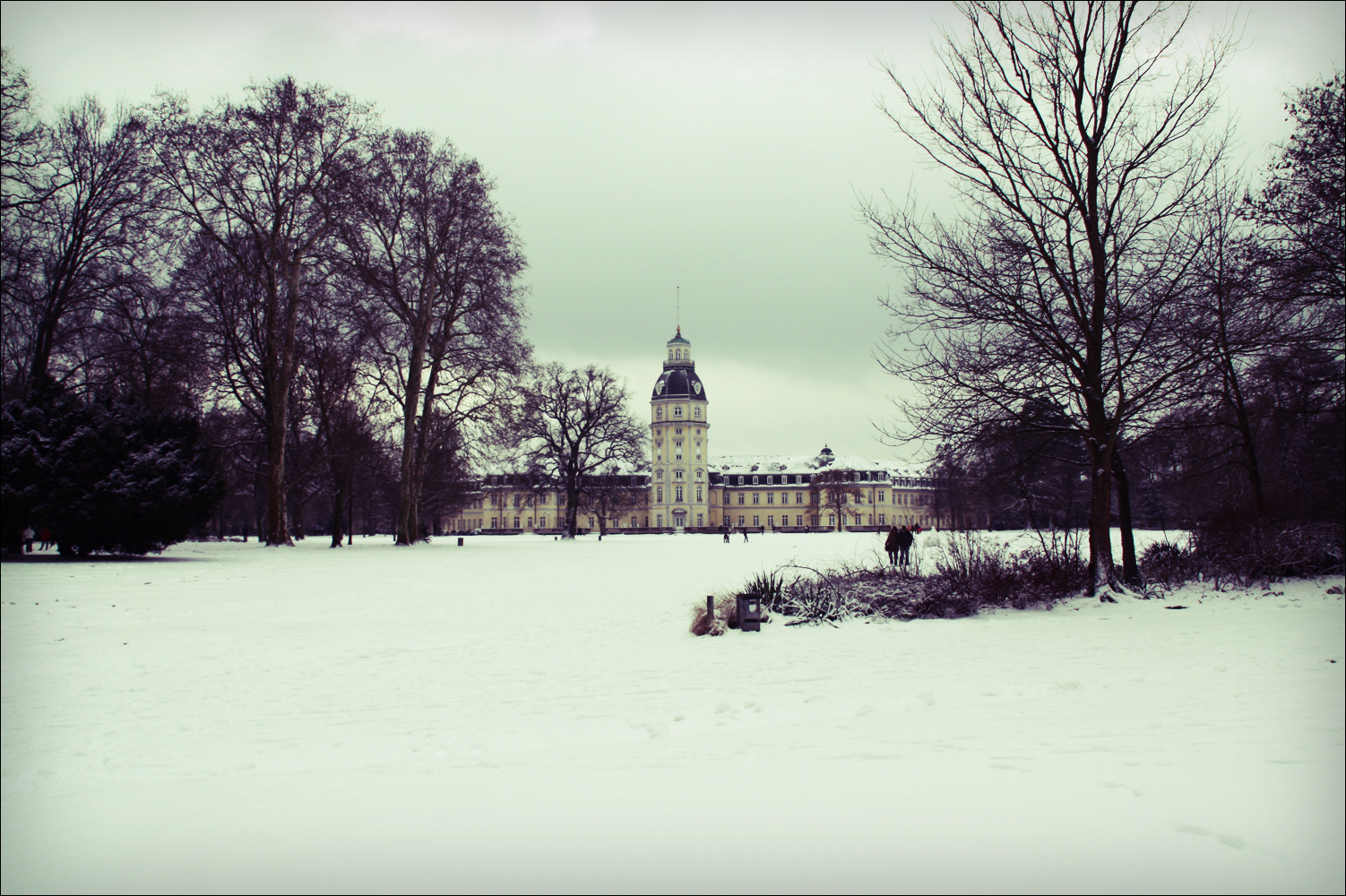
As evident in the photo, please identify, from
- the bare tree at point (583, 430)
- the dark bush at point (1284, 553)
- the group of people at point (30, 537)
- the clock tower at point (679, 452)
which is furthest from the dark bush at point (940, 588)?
the clock tower at point (679, 452)

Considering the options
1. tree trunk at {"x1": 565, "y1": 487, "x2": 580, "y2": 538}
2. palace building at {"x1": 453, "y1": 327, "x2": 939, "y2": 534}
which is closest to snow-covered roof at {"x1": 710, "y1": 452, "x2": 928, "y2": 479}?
palace building at {"x1": 453, "y1": 327, "x2": 939, "y2": 534}

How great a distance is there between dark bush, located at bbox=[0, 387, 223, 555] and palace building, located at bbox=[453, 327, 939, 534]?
9847 centimetres

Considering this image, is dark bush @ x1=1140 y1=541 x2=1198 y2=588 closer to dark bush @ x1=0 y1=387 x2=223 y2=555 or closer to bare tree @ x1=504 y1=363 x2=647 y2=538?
dark bush @ x1=0 y1=387 x2=223 y2=555

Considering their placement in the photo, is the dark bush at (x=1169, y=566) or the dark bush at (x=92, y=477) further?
the dark bush at (x=92, y=477)

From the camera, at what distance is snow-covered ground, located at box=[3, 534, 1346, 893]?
3645 mm

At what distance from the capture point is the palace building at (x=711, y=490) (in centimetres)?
12606

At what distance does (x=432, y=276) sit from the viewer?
104ft

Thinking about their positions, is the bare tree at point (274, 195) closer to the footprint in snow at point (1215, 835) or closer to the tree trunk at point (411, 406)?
the tree trunk at point (411, 406)

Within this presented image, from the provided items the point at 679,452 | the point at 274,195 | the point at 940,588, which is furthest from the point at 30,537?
the point at 679,452

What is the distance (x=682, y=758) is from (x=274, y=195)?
28.4m

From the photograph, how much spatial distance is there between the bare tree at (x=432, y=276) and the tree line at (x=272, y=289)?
0.08 metres

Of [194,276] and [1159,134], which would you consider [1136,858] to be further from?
[194,276]

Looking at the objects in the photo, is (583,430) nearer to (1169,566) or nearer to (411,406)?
(411,406)

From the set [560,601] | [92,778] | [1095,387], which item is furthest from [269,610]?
[1095,387]
